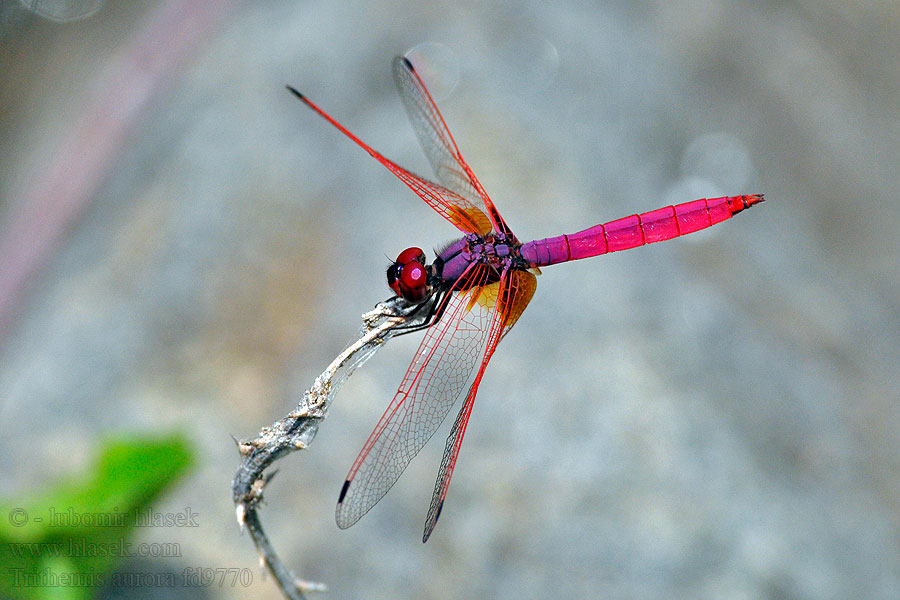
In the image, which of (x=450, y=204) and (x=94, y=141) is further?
(x=94, y=141)

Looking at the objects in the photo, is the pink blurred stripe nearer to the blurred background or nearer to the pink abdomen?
the blurred background

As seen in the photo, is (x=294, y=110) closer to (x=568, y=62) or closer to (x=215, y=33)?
(x=215, y=33)

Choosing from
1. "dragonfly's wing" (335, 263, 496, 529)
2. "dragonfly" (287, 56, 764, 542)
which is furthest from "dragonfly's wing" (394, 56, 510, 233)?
"dragonfly's wing" (335, 263, 496, 529)

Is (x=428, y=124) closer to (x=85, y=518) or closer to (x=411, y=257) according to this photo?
(x=411, y=257)

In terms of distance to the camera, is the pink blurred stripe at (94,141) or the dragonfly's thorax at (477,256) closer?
the dragonfly's thorax at (477,256)

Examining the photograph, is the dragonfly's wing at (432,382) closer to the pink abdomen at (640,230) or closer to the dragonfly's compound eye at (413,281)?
the dragonfly's compound eye at (413,281)

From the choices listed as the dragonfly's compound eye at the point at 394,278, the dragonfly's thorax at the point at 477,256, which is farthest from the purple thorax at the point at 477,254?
the dragonfly's compound eye at the point at 394,278

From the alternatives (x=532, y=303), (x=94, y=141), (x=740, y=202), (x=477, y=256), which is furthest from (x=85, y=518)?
(x=94, y=141)
